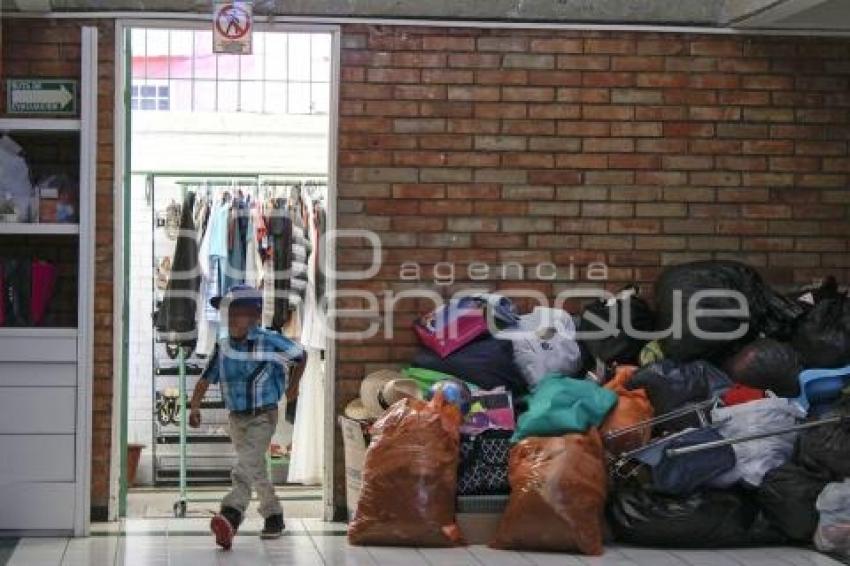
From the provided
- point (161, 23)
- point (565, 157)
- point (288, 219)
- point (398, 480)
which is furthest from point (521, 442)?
point (161, 23)

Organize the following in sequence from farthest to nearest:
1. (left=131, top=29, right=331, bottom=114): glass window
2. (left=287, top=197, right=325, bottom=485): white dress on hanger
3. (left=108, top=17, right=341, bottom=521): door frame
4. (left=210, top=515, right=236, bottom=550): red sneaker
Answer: (left=131, top=29, right=331, bottom=114): glass window < (left=287, top=197, right=325, bottom=485): white dress on hanger < (left=108, top=17, right=341, bottom=521): door frame < (left=210, top=515, right=236, bottom=550): red sneaker

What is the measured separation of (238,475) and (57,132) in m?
2.18

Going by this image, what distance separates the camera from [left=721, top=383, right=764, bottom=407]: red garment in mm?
7348

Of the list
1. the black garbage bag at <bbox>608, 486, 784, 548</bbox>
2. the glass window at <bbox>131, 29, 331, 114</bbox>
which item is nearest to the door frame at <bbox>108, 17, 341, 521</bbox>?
the black garbage bag at <bbox>608, 486, 784, 548</bbox>

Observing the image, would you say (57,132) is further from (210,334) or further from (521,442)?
(521,442)

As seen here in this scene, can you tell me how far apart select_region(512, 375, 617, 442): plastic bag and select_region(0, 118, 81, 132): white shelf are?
293cm

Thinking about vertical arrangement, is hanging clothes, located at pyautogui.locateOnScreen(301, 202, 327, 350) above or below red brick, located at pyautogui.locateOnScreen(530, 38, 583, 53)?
below

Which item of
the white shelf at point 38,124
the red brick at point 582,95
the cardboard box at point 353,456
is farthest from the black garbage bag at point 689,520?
the white shelf at point 38,124

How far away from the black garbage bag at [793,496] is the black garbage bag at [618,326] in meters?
1.10

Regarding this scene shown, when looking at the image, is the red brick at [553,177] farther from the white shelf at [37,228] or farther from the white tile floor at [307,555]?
the white shelf at [37,228]

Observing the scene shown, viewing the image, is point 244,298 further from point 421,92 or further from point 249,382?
point 421,92

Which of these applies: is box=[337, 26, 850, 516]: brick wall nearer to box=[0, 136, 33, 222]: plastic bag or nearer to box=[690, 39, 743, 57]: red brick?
box=[690, 39, 743, 57]: red brick

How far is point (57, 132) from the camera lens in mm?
7594

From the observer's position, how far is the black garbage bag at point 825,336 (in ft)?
24.5
